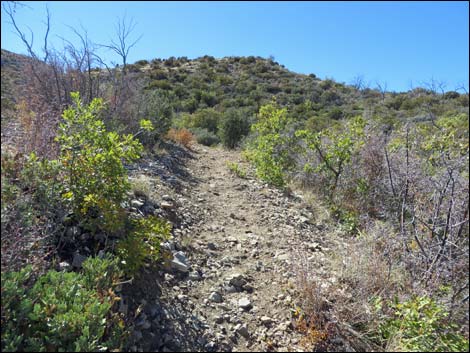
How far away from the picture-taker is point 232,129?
425 inches

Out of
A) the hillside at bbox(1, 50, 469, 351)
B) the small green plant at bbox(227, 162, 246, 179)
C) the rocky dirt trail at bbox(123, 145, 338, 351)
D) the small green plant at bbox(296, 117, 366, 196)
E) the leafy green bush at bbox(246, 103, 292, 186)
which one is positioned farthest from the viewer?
the small green plant at bbox(227, 162, 246, 179)

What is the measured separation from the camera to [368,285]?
3.07 meters

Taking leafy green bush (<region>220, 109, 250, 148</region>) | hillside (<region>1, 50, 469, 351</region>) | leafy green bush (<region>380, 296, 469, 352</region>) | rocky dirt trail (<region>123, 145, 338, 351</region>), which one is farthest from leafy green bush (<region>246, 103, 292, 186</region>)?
leafy green bush (<region>380, 296, 469, 352</region>)

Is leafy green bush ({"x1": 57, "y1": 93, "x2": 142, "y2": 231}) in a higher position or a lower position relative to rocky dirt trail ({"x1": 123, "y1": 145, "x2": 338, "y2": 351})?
higher

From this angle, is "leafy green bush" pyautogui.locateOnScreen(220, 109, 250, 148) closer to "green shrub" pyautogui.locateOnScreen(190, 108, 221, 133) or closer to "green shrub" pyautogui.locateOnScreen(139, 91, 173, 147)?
"green shrub" pyautogui.locateOnScreen(139, 91, 173, 147)

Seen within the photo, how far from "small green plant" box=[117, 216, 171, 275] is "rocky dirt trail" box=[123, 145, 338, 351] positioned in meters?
0.17

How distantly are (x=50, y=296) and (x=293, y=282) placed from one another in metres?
2.09

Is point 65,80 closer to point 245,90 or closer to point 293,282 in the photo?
point 293,282

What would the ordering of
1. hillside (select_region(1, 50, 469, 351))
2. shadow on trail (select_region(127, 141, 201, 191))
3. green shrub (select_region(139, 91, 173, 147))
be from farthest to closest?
green shrub (select_region(139, 91, 173, 147)), shadow on trail (select_region(127, 141, 201, 191)), hillside (select_region(1, 50, 469, 351))

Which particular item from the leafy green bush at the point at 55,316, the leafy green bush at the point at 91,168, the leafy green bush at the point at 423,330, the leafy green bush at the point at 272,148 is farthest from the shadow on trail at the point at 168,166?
the leafy green bush at the point at 423,330

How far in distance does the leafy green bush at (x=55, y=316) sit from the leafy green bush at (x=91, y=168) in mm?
753

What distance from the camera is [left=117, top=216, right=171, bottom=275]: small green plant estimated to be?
2.78 m

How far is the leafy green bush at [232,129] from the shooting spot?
10.8 meters

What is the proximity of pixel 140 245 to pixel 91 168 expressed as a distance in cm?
84
